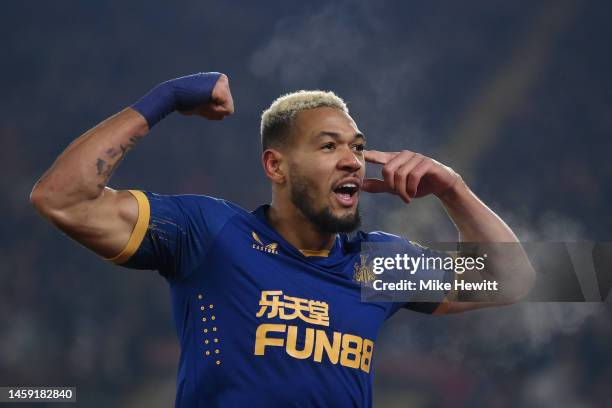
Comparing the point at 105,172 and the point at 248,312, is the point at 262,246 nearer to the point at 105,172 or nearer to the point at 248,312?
the point at 248,312

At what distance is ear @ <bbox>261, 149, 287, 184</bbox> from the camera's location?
9.54ft

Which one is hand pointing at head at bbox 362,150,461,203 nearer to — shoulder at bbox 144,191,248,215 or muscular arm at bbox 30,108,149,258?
shoulder at bbox 144,191,248,215

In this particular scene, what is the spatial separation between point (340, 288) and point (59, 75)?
6187mm

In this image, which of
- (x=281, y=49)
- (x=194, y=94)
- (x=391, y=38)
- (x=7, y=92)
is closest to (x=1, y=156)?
(x=7, y=92)

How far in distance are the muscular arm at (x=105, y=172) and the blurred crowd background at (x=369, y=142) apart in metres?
5.09

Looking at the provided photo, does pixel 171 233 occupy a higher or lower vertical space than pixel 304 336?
higher

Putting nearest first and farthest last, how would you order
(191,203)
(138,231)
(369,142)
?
(138,231) < (191,203) < (369,142)

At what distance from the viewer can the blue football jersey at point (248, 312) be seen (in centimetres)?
243

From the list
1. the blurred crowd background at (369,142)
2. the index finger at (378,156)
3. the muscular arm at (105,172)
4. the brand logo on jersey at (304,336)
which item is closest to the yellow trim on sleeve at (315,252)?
the brand logo on jersey at (304,336)

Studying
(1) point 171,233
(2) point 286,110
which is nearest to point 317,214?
(2) point 286,110

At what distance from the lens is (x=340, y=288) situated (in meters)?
2.75

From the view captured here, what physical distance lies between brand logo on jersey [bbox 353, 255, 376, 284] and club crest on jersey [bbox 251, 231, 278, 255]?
1.10 feet

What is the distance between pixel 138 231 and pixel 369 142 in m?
6.03

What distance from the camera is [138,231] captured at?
7.80 feet
